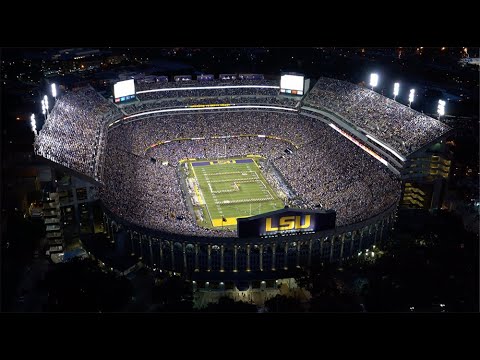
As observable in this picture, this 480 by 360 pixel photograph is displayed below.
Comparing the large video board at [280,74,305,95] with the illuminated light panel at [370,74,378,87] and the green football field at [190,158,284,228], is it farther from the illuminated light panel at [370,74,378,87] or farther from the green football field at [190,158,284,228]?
the green football field at [190,158,284,228]

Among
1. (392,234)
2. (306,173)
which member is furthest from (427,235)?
(306,173)

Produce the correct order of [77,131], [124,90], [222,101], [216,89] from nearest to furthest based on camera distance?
[77,131]
[124,90]
[222,101]
[216,89]

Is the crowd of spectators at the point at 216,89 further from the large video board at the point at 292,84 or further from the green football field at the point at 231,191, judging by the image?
the green football field at the point at 231,191

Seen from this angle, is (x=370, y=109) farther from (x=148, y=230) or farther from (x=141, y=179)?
(x=148, y=230)

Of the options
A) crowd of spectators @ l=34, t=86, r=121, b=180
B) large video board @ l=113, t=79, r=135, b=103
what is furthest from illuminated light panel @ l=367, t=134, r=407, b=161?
large video board @ l=113, t=79, r=135, b=103

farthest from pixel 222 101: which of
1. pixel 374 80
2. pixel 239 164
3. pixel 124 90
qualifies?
pixel 374 80

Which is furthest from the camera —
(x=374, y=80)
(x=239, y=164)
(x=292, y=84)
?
(x=292, y=84)

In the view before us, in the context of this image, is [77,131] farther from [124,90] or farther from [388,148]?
[388,148]
